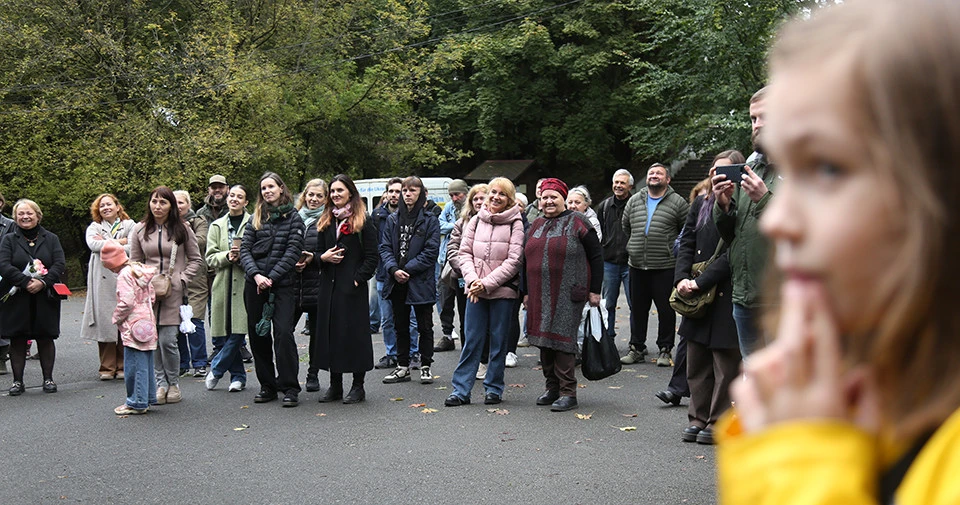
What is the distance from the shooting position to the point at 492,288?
354 inches

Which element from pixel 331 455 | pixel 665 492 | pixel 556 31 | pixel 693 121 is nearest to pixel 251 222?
pixel 331 455

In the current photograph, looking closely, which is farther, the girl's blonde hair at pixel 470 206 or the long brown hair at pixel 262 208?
the girl's blonde hair at pixel 470 206

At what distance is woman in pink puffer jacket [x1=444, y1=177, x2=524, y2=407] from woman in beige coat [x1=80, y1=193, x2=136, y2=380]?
4022mm

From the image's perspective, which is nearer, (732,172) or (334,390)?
(732,172)

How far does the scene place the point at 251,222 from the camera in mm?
9547

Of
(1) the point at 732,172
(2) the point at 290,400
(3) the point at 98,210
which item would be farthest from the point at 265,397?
(1) the point at 732,172

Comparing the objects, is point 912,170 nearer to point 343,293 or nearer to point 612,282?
point 343,293

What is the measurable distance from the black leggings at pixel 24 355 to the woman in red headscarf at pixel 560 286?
5110mm

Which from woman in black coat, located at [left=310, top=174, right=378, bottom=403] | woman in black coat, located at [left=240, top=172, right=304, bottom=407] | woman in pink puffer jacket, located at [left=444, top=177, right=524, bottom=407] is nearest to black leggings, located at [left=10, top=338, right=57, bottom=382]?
woman in black coat, located at [left=240, top=172, right=304, bottom=407]

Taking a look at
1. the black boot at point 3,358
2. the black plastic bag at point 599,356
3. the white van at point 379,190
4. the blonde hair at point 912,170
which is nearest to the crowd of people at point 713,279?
the blonde hair at point 912,170

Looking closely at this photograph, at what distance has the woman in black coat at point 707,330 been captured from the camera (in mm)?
6949

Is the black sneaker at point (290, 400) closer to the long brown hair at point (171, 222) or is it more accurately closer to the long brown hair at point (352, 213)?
the long brown hair at point (352, 213)

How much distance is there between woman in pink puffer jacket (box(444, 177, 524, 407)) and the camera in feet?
29.6

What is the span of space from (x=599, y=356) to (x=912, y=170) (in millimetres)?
8177
